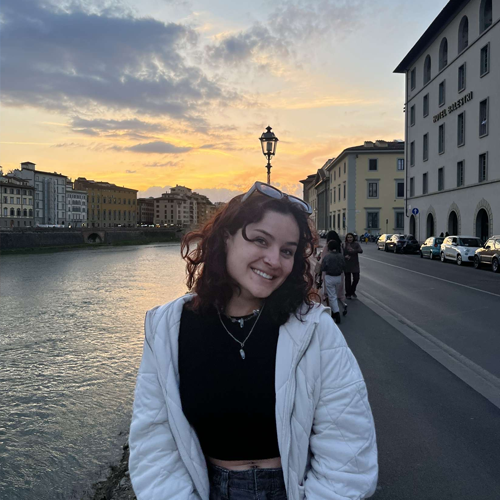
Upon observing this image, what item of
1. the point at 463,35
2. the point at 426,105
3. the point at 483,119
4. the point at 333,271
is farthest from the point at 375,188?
the point at 333,271

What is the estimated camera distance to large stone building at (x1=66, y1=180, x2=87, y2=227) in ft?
435

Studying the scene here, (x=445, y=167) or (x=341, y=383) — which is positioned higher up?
(x=445, y=167)

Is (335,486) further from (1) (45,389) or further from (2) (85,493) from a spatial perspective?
(1) (45,389)

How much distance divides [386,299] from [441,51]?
33.2m

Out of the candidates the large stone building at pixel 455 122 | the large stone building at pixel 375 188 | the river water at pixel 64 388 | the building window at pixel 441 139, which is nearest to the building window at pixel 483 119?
the large stone building at pixel 455 122

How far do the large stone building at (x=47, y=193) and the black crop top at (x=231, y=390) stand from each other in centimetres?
12215

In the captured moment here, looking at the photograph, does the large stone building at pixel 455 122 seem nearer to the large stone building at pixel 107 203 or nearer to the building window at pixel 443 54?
the building window at pixel 443 54

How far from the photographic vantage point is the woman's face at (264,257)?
198cm

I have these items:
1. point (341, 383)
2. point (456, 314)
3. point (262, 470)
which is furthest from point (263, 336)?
point (456, 314)

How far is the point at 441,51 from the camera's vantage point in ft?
129

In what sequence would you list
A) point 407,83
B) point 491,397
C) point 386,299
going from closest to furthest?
1. point 491,397
2. point 386,299
3. point 407,83

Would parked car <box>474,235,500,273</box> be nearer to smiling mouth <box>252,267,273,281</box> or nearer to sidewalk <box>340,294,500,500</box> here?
sidewalk <box>340,294,500,500</box>

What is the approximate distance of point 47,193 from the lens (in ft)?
393

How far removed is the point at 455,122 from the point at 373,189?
1230 inches
